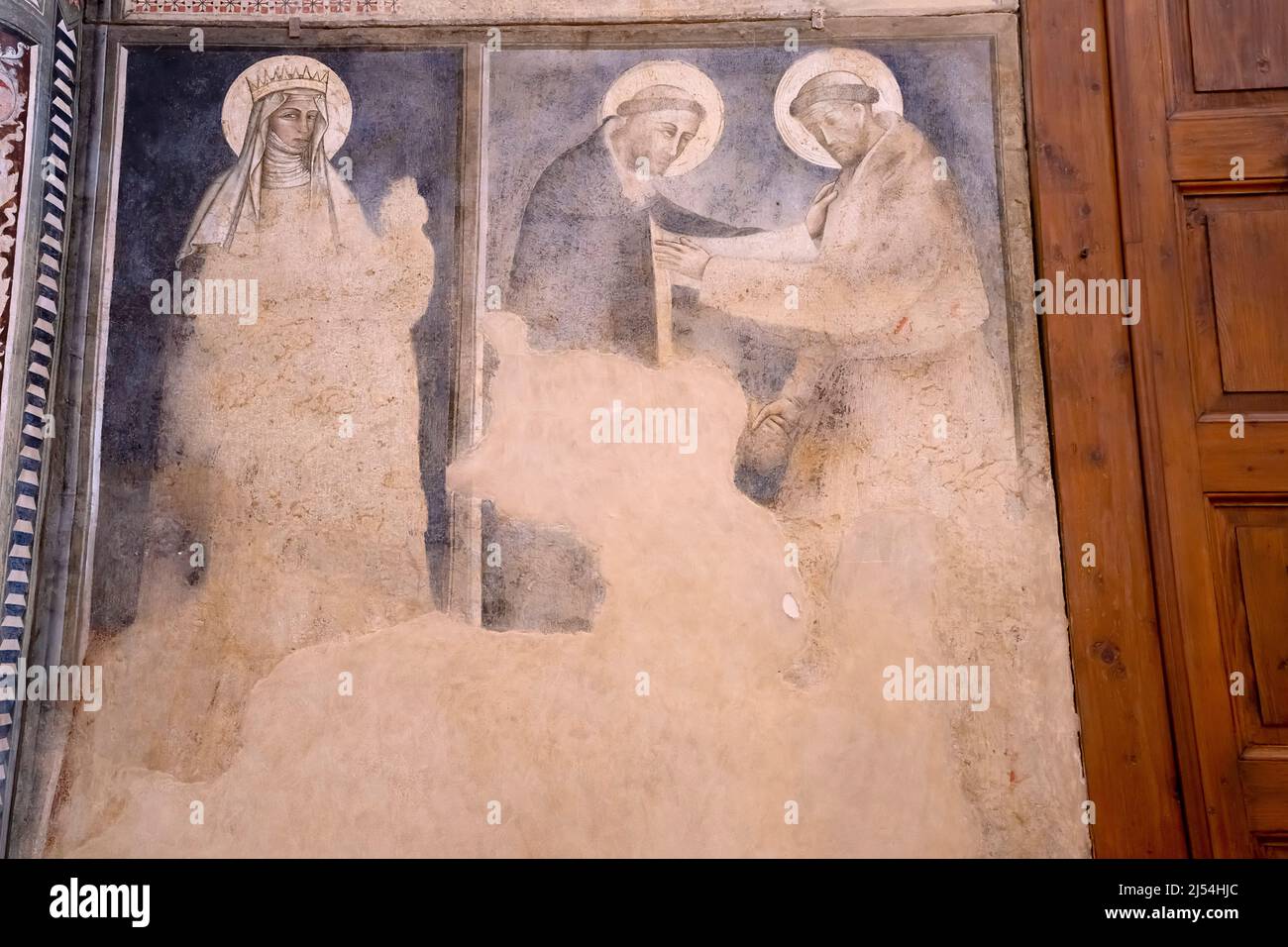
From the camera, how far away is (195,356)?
10.1ft

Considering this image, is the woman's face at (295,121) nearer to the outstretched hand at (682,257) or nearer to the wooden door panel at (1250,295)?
the outstretched hand at (682,257)

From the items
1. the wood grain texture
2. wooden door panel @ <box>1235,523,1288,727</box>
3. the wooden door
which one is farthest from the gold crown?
wooden door panel @ <box>1235,523,1288,727</box>

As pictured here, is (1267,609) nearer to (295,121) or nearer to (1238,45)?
(1238,45)

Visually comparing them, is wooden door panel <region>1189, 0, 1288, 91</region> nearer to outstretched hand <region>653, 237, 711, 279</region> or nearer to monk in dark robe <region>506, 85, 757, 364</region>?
monk in dark robe <region>506, 85, 757, 364</region>

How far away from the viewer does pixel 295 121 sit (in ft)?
10.6

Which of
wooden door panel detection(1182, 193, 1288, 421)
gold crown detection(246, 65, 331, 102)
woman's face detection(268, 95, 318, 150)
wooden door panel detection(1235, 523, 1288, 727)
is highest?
gold crown detection(246, 65, 331, 102)

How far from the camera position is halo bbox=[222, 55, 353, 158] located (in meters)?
3.21

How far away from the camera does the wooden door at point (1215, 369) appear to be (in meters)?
2.84

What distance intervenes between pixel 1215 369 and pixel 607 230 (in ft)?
6.19

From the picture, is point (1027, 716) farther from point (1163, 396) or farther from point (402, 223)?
point (402, 223)

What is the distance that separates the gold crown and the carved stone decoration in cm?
64

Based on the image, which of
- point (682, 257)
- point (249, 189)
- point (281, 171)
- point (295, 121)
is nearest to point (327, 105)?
point (295, 121)
